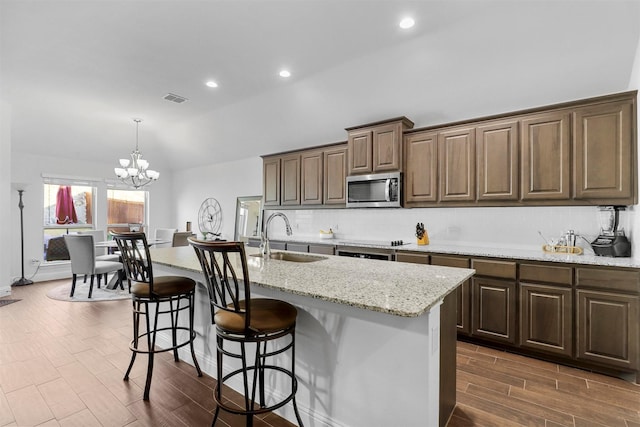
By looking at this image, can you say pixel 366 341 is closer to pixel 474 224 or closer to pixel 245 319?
pixel 245 319

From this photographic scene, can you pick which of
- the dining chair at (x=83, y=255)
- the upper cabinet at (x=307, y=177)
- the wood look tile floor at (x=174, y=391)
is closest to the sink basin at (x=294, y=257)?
the wood look tile floor at (x=174, y=391)

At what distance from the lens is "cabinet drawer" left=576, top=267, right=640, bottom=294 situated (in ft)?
7.73

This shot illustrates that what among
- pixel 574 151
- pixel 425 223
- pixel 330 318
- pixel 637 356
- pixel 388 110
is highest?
pixel 388 110

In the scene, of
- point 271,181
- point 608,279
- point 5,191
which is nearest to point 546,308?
point 608,279

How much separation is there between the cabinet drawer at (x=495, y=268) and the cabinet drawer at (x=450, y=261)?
75mm

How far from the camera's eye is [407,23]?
2.66 meters

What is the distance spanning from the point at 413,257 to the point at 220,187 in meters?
4.81

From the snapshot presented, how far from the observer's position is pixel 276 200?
542cm

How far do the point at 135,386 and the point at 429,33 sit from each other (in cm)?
387

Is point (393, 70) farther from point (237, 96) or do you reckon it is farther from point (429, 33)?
point (237, 96)

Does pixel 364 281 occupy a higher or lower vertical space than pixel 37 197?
lower

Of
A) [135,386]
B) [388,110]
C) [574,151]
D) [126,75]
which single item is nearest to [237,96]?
[126,75]

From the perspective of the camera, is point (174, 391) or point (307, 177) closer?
point (174, 391)

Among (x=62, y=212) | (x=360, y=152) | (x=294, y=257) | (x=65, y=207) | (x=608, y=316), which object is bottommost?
(x=608, y=316)
